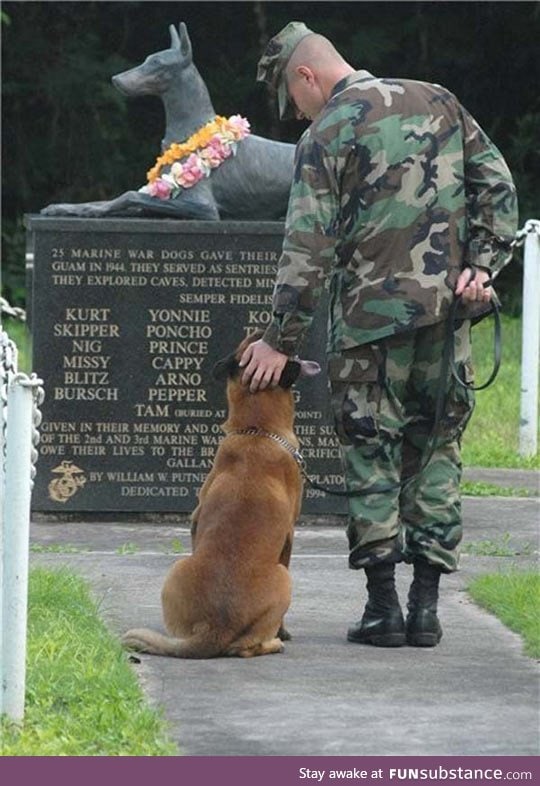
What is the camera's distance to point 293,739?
441 centimetres

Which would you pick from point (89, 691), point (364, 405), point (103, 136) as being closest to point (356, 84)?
point (364, 405)

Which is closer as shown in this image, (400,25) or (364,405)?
(364,405)

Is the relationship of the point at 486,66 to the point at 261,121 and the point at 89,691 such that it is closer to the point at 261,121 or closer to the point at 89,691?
the point at 261,121

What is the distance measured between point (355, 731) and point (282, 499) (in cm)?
110

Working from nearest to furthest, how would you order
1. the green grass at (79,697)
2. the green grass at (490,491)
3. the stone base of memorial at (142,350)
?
the green grass at (79,697), the stone base of memorial at (142,350), the green grass at (490,491)

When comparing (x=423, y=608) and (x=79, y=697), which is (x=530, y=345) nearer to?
(x=423, y=608)

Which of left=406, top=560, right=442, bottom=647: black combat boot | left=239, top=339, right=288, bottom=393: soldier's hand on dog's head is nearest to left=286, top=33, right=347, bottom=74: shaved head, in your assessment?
left=239, top=339, right=288, bottom=393: soldier's hand on dog's head

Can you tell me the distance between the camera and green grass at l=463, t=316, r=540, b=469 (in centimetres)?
973

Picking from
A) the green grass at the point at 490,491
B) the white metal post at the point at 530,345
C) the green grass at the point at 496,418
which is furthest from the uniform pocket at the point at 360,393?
the white metal post at the point at 530,345

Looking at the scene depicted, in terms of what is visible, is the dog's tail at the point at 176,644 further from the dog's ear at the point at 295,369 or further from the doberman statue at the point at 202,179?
the doberman statue at the point at 202,179

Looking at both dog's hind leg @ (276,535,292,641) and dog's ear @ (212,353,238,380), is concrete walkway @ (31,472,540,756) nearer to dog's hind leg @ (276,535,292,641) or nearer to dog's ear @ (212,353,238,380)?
dog's hind leg @ (276,535,292,641)

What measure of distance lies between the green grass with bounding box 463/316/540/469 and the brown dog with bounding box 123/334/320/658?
13.8 ft

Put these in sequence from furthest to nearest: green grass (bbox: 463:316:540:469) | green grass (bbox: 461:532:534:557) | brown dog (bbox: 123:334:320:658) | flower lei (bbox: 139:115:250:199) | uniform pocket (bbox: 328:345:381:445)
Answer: green grass (bbox: 463:316:540:469) → flower lei (bbox: 139:115:250:199) → green grass (bbox: 461:532:534:557) → uniform pocket (bbox: 328:345:381:445) → brown dog (bbox: 123:334:320:658)

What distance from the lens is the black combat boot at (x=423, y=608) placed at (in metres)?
5.59
